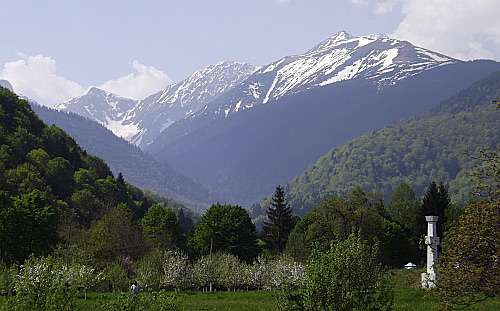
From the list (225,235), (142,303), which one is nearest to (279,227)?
(225,235)

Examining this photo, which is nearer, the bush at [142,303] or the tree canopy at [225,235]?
the bush at [142,303]

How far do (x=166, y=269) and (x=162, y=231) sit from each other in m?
36.5

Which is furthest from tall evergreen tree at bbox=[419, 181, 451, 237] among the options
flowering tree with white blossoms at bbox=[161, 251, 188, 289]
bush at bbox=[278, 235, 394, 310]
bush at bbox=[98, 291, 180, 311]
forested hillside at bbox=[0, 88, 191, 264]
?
bush at bbox=[98, 291, 180, 311]

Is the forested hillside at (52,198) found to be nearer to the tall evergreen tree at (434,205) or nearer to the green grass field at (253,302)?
the green grass field at (253,302)

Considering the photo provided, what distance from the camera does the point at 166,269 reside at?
67.9 meters

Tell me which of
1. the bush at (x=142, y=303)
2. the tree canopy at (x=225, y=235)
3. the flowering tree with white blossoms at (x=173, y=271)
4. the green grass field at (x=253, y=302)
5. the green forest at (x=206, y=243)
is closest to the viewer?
the bush at (x=142, y=303)

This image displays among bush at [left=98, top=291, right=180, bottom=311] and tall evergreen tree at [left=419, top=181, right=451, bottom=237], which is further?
tall evergreen tree at [left=419, top=181, right=451, bottom=237]

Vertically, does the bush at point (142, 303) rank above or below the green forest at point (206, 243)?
below

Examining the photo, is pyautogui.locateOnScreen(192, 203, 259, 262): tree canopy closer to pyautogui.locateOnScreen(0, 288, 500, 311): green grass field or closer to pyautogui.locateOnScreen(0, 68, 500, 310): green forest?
pyautogui.locateOnScreen(0, 68, 500, 310): green forest

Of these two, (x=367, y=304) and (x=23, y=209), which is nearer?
(x=367, y=304)

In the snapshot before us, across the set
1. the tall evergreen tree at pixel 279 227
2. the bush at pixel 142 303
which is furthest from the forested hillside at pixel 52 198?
the bush at pixel 142 303

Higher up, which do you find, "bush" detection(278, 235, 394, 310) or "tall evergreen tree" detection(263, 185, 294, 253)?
"tall evergreen tree" detection(263, 185, 294, 253)

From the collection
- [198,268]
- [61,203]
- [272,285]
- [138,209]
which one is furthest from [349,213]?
[138,209]

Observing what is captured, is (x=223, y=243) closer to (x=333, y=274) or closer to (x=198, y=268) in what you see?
(x=198, y=268)
